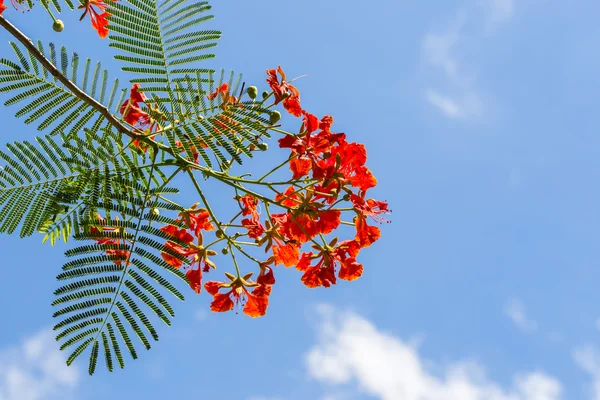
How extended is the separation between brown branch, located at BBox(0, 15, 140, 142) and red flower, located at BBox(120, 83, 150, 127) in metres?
0.13

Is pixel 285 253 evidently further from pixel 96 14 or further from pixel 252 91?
pixel 96 14

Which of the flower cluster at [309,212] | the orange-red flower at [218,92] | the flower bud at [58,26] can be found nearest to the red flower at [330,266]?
the flower cluster at [309,212]

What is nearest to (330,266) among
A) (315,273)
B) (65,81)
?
(315,273)

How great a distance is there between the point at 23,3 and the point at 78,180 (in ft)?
3.36

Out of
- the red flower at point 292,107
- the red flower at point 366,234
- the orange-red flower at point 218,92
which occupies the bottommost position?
the orange-red flower at point 218,92

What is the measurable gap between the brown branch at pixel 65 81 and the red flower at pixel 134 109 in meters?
0.13

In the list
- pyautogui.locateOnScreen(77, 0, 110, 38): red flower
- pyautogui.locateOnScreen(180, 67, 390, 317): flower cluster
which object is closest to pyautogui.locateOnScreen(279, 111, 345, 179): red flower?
pyautogui.locateOnScreen(180, 67, 390, 317): flower cluster

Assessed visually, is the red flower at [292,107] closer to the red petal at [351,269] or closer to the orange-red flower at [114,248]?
the red petal at [351,269]

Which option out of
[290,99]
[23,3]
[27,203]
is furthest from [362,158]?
[23,3]

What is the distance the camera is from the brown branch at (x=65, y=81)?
2.37 metres

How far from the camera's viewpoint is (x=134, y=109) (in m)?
2.69

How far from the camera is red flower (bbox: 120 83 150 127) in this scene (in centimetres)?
267

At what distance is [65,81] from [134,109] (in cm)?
32

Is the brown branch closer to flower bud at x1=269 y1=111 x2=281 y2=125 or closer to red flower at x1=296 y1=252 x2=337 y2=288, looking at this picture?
flower bud at x1=269 y1=111 x2=281 y2=125
